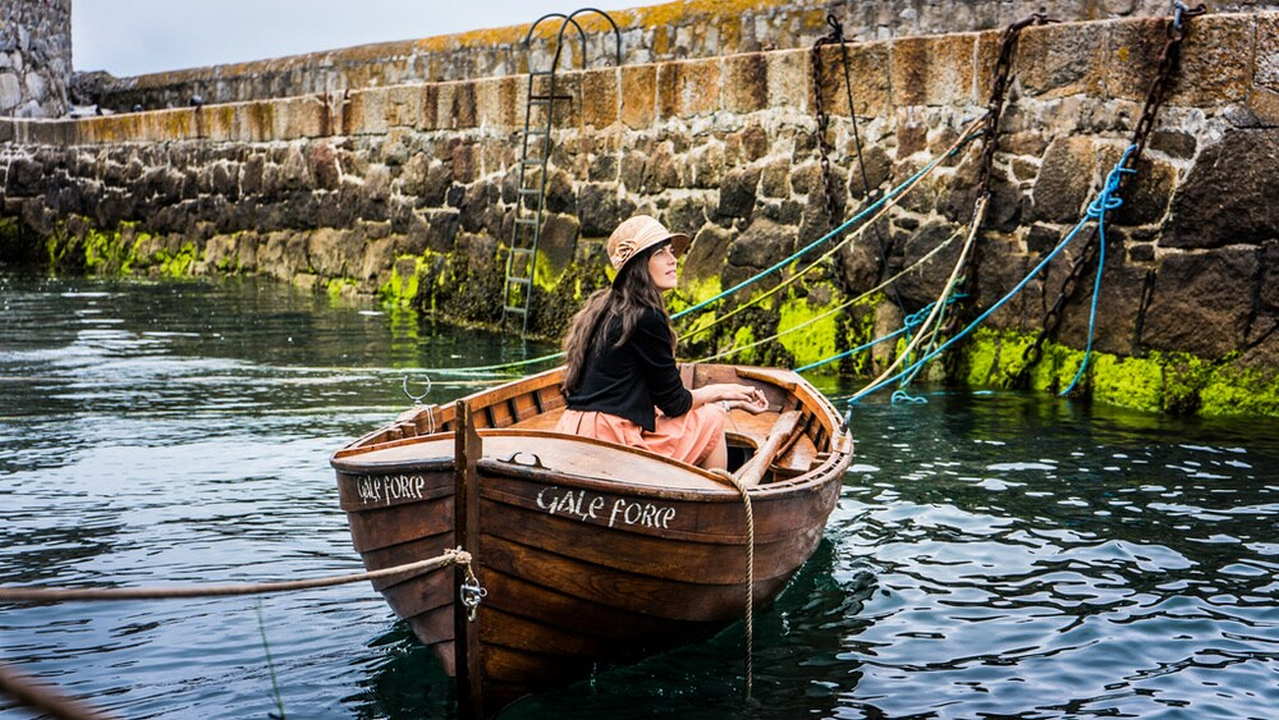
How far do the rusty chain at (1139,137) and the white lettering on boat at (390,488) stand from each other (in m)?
6.37

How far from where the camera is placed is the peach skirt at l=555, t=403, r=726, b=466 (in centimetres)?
577

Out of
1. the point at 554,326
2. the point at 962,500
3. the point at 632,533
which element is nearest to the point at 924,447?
the point at 962,500

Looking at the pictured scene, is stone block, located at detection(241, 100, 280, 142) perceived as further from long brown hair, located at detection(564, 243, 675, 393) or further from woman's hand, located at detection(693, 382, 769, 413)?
long brown hair, located at detection(564, 243, 675, 393)

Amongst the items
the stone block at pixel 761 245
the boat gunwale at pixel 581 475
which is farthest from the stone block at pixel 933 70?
the boat gunwale at pixel 581 475

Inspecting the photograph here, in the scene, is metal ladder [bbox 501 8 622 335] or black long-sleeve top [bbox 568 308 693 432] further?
metal ladder [bbox 501 8 622 335]

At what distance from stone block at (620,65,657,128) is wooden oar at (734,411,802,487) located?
5.87m

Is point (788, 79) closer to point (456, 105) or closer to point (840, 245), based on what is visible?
point (840, 245)

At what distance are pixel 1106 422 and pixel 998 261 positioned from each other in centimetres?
159

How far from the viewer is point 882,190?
11023mm

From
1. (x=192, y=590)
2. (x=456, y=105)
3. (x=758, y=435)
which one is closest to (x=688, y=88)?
(x=456, y=105)

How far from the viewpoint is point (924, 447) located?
8781 mm

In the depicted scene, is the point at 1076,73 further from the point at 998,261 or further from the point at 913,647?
the point at 913,647

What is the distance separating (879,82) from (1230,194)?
2831 millimetres

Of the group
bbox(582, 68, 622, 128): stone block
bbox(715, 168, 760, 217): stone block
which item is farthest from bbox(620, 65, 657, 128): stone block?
bbox(715, 168, 760, 217): stone block
